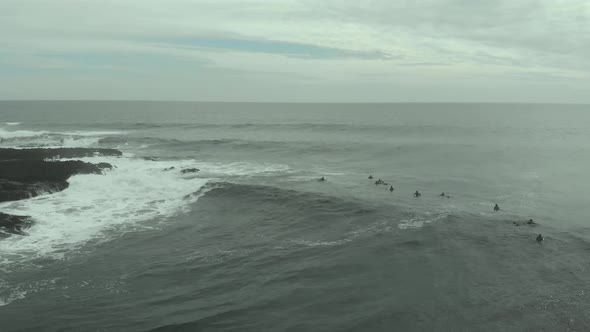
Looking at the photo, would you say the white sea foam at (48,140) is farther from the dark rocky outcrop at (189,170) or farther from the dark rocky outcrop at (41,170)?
the dark rocky outcrop at (189,170)

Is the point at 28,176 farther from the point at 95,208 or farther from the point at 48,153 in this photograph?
the point at 48,153

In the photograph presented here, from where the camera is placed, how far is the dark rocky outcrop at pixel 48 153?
3984 centimetres

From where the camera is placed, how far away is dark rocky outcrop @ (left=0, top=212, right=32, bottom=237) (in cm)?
2162

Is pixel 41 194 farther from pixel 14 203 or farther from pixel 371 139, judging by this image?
pixel 371 139

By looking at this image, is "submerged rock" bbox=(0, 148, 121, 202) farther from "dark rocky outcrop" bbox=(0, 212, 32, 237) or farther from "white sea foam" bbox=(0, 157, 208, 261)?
"dark rocky outcrop" bbox=(0, 212, 32, 237)

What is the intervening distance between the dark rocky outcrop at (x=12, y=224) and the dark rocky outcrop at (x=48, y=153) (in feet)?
63.2

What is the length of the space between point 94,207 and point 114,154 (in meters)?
23.0

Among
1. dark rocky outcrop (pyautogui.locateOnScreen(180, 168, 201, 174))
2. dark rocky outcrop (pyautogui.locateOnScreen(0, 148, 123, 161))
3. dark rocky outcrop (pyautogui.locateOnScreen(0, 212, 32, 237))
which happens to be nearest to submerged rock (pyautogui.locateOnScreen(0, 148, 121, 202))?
dark rocky outcrop (pyautogui.locateOnScreen(0, 148, 123, 161))

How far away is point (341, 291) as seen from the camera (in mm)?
16328

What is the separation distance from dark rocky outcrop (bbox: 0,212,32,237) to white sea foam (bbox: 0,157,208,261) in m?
0.43

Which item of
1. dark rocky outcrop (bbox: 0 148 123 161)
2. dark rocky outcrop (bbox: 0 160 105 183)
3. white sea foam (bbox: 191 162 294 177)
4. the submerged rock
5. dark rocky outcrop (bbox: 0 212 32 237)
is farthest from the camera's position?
white sea foam (bbox: 191 162 294 177)

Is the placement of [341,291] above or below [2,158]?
below

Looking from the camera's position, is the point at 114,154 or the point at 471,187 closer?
the point at 471,187

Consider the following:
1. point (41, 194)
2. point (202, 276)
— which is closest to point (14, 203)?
point (41, 194)
